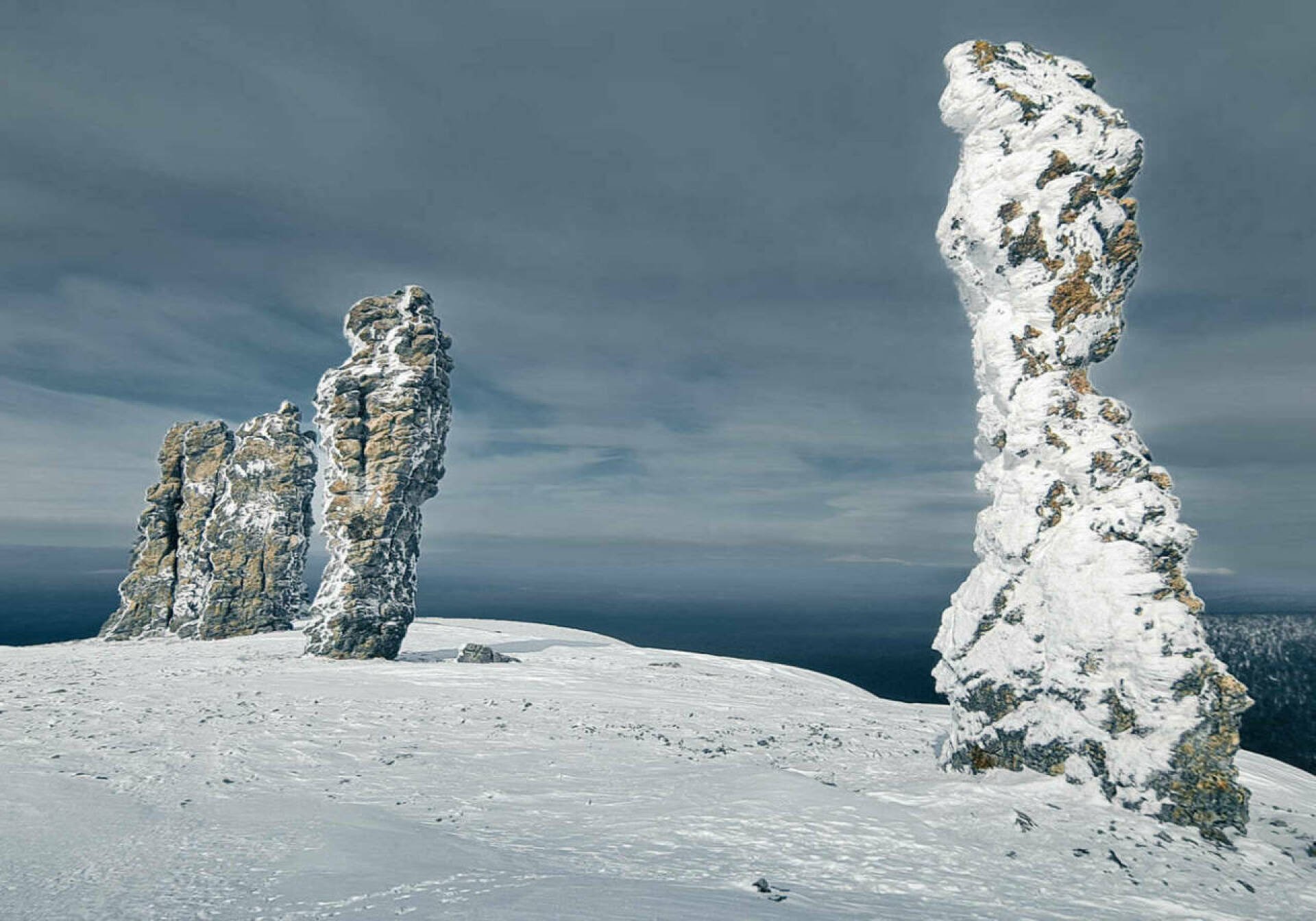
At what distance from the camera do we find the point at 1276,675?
94.2 meters

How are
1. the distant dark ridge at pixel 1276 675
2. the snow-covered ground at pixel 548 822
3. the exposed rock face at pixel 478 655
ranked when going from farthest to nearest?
the distant dark ridge at pixel 1276 675
the exposed rock face at pixel 478 655
the snow-covered ground at pixel 548 822

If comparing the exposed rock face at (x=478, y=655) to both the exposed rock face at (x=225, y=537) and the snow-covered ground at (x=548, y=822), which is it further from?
the exposed rock face at (x=225, y=537)

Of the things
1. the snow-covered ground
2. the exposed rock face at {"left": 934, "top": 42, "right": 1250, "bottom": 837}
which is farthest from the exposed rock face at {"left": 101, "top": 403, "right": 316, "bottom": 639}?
the exposed rock face at {"left": 934, "top": 42, "right": 1250, "bottom": 837}

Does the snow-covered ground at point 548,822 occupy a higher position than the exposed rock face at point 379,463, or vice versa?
the exposed rock face at point 379,463

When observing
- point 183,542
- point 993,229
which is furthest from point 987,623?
point 183,542

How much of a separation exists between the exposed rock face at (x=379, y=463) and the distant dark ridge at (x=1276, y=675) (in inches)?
2356

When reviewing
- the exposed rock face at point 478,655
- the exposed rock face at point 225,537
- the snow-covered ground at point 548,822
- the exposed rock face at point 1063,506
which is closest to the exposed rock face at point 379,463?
the exposed rock face at point 478,655

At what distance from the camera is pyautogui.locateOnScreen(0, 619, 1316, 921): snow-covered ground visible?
227 inches

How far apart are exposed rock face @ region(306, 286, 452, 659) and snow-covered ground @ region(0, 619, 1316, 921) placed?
713cm

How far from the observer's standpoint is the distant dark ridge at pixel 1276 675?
223 ft

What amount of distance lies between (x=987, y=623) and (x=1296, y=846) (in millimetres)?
4569

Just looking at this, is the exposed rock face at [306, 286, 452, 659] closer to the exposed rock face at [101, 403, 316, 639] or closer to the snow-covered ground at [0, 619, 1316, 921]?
the snow-covered ground at [0, 619, 1316, 921]

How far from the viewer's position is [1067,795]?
9.85m

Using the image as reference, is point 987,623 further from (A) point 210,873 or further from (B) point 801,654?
(B) point 801,654
